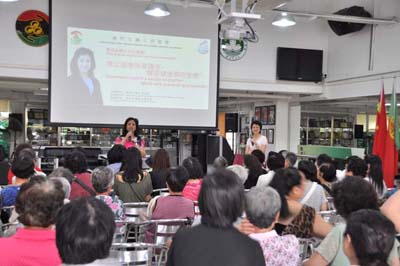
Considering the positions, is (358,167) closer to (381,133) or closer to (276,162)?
(276,162)

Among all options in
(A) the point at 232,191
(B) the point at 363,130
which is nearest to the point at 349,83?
(B) the point at 363,130

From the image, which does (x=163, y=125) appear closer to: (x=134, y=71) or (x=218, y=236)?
(x=134, y=71)

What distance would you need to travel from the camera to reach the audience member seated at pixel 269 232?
2.06 metres

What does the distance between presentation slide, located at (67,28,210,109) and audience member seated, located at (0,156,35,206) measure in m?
4.48

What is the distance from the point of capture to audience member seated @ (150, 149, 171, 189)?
4.82m

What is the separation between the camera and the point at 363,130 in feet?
48.2

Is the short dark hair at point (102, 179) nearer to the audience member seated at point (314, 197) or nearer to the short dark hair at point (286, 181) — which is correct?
the short dark hair at point (286, 181)

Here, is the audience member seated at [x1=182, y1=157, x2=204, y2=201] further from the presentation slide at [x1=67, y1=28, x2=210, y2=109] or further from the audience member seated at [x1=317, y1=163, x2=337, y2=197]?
the presentation slide at [x1=67, y1=28, x2=210, y2=109]

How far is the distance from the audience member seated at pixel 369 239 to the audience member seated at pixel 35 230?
114cm

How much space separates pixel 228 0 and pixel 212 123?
7.68ft

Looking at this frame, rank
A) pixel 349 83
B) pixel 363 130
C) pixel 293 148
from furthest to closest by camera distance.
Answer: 1. pixel 363 130
2. pixel 293 148
3. pixel 349 83

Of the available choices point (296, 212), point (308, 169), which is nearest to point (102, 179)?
point (296, 212)

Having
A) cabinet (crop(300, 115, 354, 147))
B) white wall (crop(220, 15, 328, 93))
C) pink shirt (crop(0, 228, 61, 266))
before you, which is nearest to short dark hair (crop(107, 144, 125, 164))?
pink shirt (crop(0, 228, 61, 266))

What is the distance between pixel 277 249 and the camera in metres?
2.07
